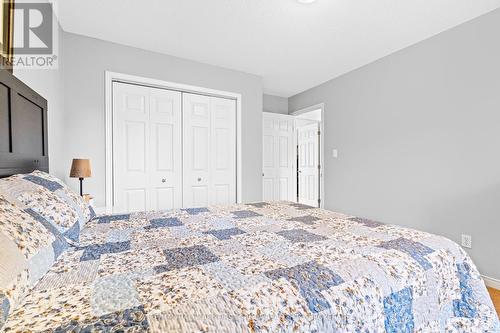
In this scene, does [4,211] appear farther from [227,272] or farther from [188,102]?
[188,102]

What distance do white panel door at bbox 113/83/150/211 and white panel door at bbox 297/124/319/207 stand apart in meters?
3.05

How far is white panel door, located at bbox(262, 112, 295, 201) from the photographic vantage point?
455cm

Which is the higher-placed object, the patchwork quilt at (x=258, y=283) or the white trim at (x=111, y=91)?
the white trim at (x=111, y=91)

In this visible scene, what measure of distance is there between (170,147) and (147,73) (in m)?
0.95

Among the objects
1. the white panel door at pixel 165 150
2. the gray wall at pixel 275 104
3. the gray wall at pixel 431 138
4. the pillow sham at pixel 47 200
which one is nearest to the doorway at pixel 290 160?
the gray wall at pixel 275 104

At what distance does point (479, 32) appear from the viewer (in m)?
2.31

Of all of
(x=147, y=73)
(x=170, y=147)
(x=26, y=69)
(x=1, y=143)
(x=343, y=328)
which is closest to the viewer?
(x=343, y=328)

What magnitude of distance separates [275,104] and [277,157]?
111 cm

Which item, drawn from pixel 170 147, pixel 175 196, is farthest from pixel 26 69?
pixel 175 196

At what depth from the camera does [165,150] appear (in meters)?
3.20

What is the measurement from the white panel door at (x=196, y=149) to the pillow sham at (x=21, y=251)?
2.36 meters

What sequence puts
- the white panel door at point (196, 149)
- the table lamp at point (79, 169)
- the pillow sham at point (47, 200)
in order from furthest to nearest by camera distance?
the white panel door at point (196, 149) → the table lamp at point (79, 169) → the pillow sham at point (47, 200)

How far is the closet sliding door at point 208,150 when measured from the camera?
11.1ft

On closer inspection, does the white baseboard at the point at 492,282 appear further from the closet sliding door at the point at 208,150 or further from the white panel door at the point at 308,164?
the closet sliding door at the point at 208,150
